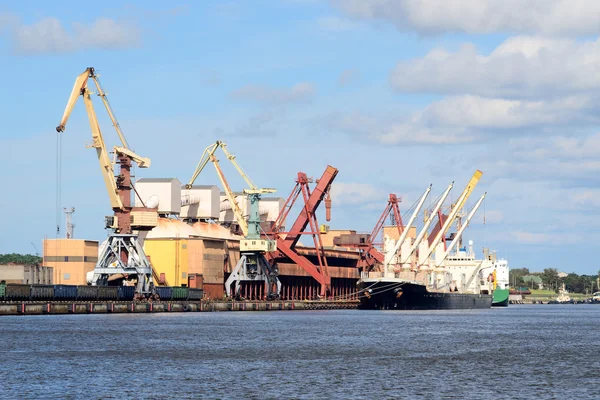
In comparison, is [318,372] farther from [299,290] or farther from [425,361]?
[299,290]

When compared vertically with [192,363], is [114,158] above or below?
above

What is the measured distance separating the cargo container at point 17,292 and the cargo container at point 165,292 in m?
23.0

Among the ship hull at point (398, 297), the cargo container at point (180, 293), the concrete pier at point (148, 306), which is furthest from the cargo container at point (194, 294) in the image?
the ship hull at point (398, 297)

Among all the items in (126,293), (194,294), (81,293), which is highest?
(81,293)

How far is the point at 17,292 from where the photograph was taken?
109812 millimetres

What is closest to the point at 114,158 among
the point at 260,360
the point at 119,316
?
the point at 119,316

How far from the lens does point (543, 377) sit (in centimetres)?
5438

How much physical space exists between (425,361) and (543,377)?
923cm

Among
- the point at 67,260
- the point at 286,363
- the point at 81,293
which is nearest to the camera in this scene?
the point at 286,363

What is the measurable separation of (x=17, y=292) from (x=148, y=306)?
17399mm

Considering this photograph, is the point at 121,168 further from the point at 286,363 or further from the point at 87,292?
the point at 286,363

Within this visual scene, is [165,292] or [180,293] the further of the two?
[180,293]

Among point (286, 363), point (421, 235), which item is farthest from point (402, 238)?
point (286, 363)

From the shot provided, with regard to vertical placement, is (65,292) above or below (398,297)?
above
